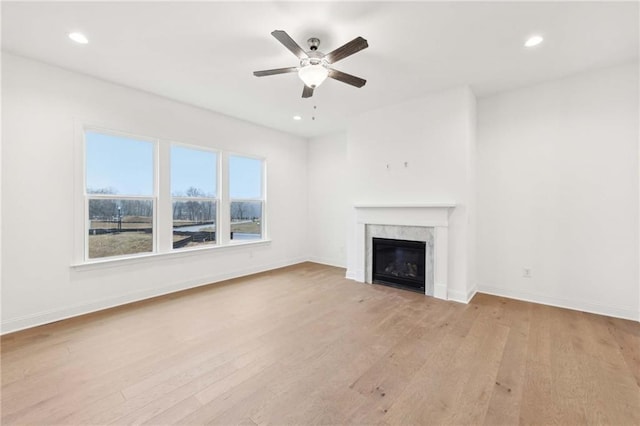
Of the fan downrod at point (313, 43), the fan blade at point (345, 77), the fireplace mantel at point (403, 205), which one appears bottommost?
the fireplace mantel at point (403, 205)

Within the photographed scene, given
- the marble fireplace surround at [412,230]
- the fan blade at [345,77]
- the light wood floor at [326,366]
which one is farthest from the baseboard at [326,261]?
the fan blade at [345,77]

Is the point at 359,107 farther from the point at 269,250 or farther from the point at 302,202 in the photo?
the point at 269,250

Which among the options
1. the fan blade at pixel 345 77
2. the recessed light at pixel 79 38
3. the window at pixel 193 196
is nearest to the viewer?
the recessed light at pixel 79 38

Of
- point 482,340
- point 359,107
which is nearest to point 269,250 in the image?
point 359,107

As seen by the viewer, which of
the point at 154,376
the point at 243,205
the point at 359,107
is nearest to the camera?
the point at 154,376

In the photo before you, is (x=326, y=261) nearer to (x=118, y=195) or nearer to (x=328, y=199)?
(x=328, y=199)

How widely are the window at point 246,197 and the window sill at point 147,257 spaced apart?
22cm

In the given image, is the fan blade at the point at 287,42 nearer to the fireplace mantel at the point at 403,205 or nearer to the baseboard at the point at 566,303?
the fireplace mantel at the point at 403,205

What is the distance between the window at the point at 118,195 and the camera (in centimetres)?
343

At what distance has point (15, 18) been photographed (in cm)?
230

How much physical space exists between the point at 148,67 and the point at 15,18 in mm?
1030

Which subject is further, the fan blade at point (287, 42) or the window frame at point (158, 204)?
the window frame at point (158, 204)

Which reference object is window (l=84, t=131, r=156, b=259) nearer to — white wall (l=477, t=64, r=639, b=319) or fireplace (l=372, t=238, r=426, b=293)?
→ fireplace (l=372, t=238, r=426, b=293)

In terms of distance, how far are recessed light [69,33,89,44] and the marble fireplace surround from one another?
153 inches
